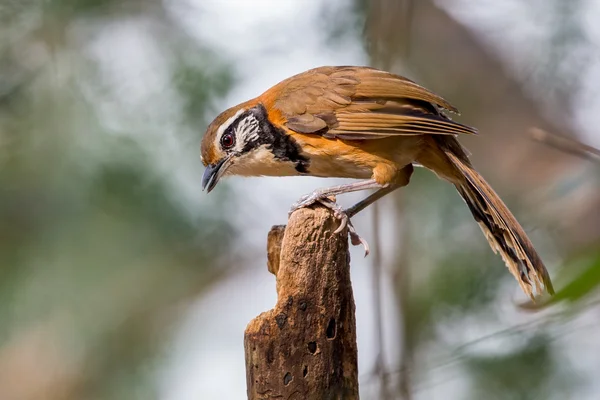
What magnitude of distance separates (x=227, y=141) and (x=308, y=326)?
6.24 ft

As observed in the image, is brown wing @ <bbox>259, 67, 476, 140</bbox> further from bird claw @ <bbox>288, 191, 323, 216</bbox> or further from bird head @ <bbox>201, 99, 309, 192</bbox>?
bird claw @ <bbox>288, 191, 323, 216</bbox>

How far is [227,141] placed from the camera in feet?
15.5

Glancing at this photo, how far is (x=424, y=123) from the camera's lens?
13.9 ft

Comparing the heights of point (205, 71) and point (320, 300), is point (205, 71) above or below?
above

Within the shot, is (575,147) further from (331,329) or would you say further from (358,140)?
(358,140)

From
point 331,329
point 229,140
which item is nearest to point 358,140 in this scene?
point 229,140

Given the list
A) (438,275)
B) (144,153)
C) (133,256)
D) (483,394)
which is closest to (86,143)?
(144,153)

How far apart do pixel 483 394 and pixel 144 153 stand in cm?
312

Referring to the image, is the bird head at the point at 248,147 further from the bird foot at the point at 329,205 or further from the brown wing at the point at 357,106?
the bird foot at the point at 329,205

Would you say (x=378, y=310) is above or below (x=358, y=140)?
below

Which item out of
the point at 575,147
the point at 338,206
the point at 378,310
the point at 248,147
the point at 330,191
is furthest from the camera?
the point at 248,147

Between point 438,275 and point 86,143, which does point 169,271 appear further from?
point 438,275

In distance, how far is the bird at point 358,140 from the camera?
4.31 meters

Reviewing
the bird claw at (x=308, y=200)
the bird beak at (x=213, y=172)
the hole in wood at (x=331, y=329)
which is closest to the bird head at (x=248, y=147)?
the bird beak at (x=213, y=172)
